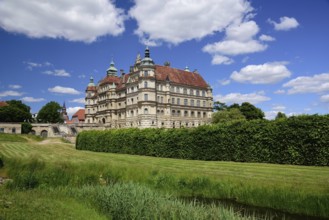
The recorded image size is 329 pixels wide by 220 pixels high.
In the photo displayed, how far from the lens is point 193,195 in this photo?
1341 centimetres

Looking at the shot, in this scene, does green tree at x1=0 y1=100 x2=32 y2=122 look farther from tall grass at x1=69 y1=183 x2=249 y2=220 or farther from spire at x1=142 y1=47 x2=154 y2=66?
tall grass at x1=69 y1=183 x2=249 y2=220

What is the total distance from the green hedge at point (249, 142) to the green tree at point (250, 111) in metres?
47.6

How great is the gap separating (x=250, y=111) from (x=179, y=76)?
20836mm

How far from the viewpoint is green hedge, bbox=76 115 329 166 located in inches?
722

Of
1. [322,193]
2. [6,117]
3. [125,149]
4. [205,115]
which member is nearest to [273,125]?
[322,193]

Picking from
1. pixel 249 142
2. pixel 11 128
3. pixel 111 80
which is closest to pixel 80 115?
pixel 111 80

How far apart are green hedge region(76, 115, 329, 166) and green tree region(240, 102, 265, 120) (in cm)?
4764

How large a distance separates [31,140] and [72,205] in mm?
54526

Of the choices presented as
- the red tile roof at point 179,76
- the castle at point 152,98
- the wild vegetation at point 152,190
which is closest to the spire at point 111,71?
the castle at point 152,98

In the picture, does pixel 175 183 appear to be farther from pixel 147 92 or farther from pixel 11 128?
pixel 11 128

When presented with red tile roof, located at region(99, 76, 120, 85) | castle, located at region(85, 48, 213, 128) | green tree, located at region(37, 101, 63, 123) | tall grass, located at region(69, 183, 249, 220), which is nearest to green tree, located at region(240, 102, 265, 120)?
castle, located at region(85, 48, 213, 128)

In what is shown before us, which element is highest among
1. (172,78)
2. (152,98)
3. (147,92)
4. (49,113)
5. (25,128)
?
(172,78)

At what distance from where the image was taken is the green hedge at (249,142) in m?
18.3

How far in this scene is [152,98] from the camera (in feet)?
213
